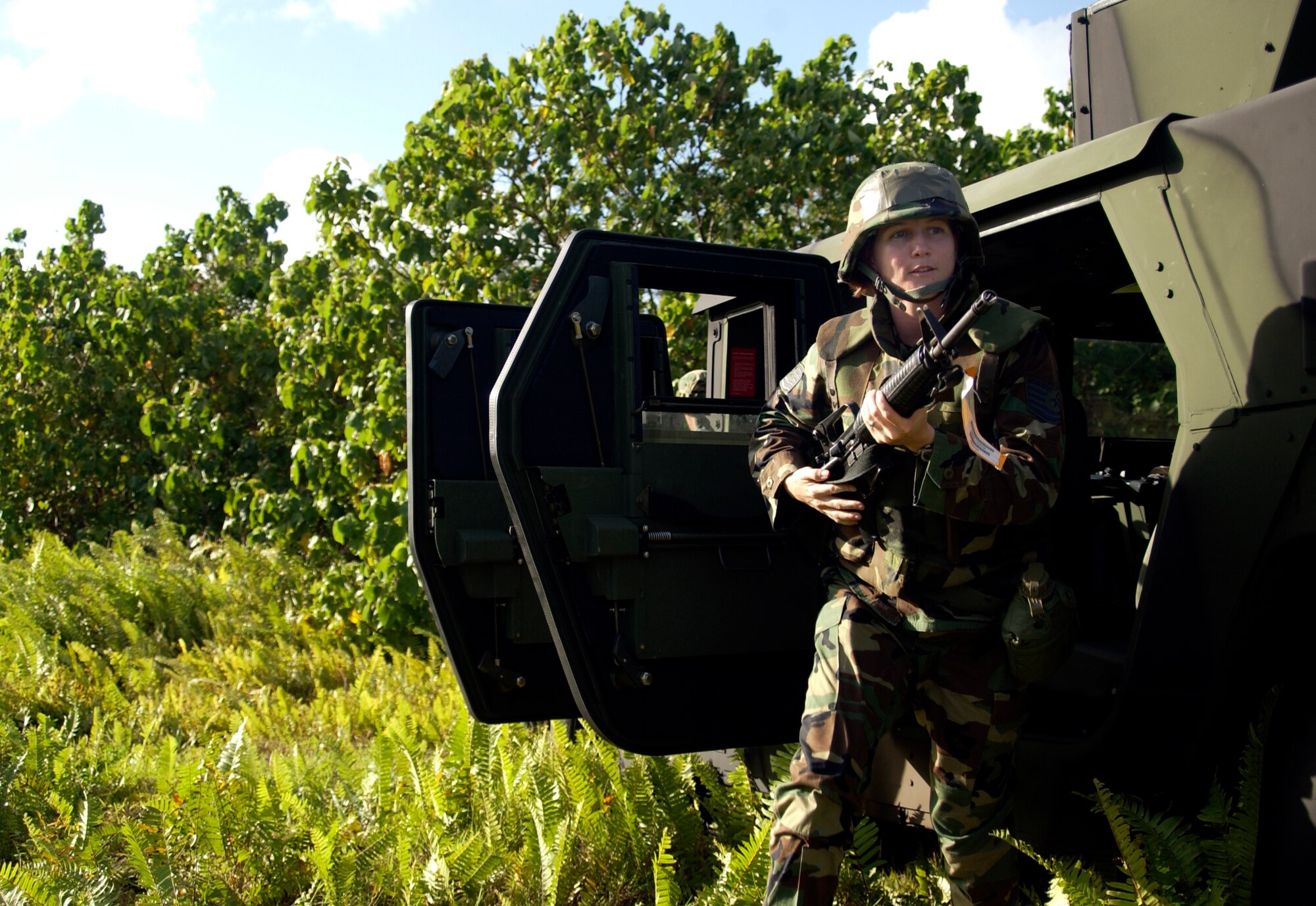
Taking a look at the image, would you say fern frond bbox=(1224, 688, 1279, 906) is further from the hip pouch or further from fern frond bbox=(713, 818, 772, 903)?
fern frond bbox=(713, 818, 772, 903)

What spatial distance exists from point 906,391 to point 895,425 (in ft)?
0.23

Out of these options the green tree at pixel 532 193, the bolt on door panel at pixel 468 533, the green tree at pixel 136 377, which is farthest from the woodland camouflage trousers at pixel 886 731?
the green tree at pixel 136 377

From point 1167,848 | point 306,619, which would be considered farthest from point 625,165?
point 1167,848

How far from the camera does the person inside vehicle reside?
2.34 m

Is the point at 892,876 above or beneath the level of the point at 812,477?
beneath

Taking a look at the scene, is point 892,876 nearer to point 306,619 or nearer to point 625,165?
point 306,619

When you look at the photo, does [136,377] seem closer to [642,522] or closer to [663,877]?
[642,522]

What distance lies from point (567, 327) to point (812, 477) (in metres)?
0.80

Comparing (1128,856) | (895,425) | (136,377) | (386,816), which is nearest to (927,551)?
(895,425)

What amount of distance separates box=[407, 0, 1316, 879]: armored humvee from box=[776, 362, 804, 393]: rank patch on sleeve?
34cm

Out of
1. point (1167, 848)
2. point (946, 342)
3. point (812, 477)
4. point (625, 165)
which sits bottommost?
point (1167, 848)

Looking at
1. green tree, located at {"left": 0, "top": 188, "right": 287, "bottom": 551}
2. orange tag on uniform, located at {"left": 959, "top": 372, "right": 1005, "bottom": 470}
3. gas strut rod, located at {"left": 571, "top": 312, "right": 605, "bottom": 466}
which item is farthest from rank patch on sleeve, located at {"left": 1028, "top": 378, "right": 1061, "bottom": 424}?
green tree, located at {"left": 0, "top": 188, "right": 287, "bottom": 551}

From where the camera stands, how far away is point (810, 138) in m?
7.91

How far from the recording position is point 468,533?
10.8ft
